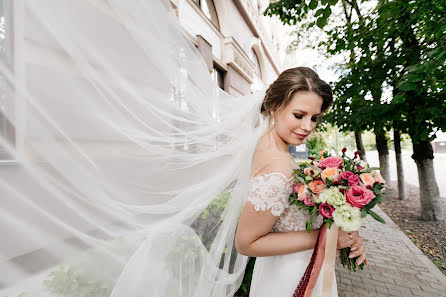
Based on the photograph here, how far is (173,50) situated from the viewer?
4.89 ft

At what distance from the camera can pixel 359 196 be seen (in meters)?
1.22

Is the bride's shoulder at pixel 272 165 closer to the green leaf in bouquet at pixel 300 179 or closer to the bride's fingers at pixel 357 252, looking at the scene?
the green leaf in bouquet at pixel 300 179

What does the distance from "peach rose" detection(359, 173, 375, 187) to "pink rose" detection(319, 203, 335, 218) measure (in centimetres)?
26

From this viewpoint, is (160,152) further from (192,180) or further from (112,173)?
(192,180)

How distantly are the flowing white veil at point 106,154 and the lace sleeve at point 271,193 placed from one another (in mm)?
553

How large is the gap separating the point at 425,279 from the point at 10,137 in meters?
4.99

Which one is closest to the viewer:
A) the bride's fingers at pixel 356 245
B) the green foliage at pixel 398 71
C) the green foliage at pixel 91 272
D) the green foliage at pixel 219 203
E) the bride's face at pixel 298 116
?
the green foliage at pixel 91 272

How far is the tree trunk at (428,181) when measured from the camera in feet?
17.7

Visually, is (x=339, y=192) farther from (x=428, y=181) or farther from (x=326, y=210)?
(x=428, y=181)

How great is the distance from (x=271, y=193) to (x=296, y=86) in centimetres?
75

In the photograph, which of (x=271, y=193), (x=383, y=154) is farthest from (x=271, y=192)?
(x=383, y=154)

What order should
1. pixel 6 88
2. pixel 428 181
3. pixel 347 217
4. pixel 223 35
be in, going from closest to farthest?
pixel 6 88
pixel 347 217
pixel 428 181
pixel 223 35

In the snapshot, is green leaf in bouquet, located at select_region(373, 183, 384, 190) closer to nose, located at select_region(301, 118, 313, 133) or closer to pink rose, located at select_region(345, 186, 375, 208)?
pink rose, located at select_region(345, 186, 375, 208)

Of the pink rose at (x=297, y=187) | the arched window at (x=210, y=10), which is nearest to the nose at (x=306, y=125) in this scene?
the pink rose at (x=297, y=187)
